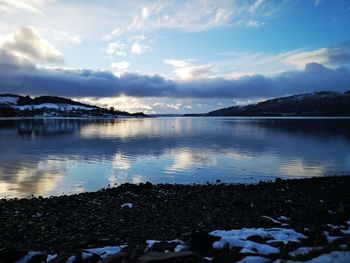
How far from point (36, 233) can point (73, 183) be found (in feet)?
49.4

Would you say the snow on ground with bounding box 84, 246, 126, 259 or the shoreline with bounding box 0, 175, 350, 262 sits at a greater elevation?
the snow on ground with bounding box 84, 246, 126, 259

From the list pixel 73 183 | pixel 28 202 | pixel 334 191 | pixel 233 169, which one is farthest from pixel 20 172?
pixel 334 191

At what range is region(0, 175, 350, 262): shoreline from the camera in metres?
14.4

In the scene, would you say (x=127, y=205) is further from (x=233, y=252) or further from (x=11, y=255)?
(x=233, y=252)

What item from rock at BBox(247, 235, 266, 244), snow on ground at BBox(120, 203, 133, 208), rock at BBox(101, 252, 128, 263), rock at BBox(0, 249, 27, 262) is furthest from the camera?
snow on ground at BBox(120, 203, 133, 208)

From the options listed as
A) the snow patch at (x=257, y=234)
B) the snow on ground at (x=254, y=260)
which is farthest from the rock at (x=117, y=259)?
the snow on ground at (x=254, y=260)

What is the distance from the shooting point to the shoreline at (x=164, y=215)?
1438cm

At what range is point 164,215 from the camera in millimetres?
18453

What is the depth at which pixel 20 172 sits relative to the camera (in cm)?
3516

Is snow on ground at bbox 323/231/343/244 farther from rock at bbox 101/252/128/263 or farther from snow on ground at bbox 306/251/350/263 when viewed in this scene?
rock at bbox 101/252/128/263

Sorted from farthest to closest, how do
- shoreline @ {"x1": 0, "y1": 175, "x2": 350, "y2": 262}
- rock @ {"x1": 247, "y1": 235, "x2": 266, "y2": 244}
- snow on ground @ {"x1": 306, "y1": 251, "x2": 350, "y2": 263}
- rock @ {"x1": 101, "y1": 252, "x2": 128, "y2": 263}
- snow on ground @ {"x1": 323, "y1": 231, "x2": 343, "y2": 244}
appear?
shoreline @ {"x1": 0, "y1": 175, "x2": 350, "y2": 262}
rock @ {"x1": 247, "y1": 235, "x2": 266, "y2": 244}
snow on ground @ {"x1": 323, "y1": 231, "x2": 343, "y2": 244}
rock @ {"x1": 101, "y1": 252, "x2": 128, "y2": 263}
snow on ground @ {"x1": 306, "y1": 251, "x2": 350, "y2": 263}

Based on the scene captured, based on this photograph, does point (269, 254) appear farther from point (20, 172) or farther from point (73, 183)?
point (20, 172)

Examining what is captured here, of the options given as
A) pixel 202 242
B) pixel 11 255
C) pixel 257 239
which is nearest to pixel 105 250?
pixel 11 255

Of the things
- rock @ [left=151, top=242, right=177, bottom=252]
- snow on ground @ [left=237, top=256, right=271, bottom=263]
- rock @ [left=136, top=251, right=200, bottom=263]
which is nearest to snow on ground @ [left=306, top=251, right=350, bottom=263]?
snow on ground @ [left=237, top=256, right=271, bottom=263]
